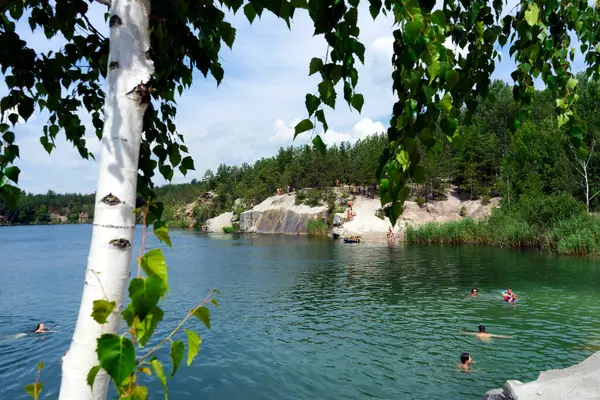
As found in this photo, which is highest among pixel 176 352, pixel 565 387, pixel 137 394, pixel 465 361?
pixel 176 352

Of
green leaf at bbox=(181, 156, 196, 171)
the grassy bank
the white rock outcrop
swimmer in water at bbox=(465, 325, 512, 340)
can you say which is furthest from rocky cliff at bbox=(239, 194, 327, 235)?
green leaf at bbox=(181, 156, 196, 171)

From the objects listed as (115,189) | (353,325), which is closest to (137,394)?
(115,189)

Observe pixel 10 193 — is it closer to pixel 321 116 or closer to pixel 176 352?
pixel 176 352

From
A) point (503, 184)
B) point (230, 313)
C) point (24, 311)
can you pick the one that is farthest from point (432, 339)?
point (503, 184)

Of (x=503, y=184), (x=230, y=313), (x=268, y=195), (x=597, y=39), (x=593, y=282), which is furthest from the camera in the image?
(x=268, y=195)

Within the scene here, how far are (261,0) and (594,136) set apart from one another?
49133mm

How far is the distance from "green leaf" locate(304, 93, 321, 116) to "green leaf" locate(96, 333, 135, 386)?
119 cm

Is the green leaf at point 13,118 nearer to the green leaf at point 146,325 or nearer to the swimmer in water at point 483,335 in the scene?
the green leaf at point 146,325

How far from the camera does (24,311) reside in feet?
73.5

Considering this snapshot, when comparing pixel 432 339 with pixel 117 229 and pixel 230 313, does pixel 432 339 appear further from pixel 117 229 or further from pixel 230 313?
pixel 117 229

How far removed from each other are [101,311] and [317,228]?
73.6m

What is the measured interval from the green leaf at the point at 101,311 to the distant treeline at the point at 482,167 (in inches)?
61.8

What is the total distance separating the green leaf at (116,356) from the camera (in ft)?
4.83

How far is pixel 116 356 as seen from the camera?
4.94 feet
